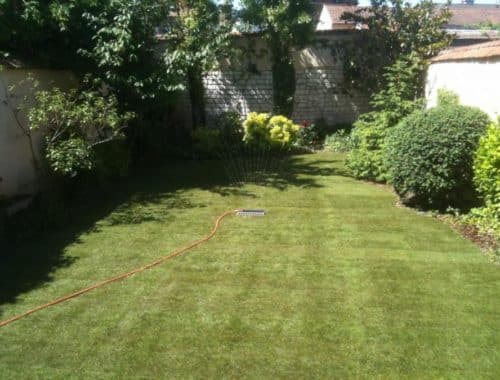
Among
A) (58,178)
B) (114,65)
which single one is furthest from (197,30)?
(58,178)

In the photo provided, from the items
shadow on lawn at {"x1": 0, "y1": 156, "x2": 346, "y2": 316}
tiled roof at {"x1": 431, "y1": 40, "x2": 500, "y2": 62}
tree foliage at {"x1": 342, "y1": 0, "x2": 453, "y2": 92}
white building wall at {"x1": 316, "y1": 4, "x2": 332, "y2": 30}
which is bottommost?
shadow on lawn at {"x1": 0, "y1": 156, "x2": 346, "y2": 316}

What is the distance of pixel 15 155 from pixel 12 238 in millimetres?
1618

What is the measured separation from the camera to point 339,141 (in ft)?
38.1

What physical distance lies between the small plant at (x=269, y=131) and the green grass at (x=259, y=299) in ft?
13.0

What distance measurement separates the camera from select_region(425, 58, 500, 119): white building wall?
639 cm

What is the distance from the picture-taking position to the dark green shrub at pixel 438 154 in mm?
5840

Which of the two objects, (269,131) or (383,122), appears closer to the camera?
(383,122)

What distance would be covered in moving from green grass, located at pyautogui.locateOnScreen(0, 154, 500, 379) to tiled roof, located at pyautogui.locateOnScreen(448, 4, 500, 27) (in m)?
35.4

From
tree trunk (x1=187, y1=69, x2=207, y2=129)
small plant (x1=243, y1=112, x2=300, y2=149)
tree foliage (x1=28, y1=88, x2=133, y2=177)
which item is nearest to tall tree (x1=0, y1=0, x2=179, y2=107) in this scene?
tree foliage (x1=28, y1=88, x2=133, y2=177)

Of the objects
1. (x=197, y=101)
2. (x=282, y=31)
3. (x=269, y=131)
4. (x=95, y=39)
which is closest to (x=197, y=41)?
(x=95, y=39)

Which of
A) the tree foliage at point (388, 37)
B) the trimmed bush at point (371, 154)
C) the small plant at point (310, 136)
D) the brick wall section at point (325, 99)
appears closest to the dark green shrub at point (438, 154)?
the trimmed bush at point (371, 154)

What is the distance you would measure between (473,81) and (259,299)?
5.30 m

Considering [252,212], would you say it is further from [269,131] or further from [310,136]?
[310,136]

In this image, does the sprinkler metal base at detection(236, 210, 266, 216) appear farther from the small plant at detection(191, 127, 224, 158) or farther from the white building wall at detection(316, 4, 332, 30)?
the white building wall at detection(316, 4, 332, 30)
